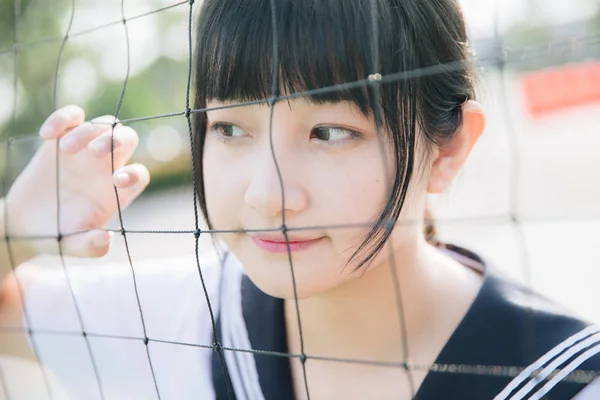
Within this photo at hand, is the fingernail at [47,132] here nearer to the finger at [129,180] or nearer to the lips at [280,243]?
the finger at [129,180]

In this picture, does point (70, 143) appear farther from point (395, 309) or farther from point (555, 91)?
point (555, 91)

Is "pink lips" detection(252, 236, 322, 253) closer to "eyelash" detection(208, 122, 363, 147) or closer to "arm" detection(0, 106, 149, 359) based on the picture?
"eyelash" detection(208, 122, 363, 147)

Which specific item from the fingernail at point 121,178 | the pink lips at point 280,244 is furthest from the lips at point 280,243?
the fingernail at point 121,178

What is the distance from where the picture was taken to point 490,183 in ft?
15.9

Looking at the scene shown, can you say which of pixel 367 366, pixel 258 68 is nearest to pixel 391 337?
pixel 367 366

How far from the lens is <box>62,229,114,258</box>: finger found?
0.88 meters

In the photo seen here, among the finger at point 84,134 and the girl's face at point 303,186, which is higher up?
the finger at point 84,134

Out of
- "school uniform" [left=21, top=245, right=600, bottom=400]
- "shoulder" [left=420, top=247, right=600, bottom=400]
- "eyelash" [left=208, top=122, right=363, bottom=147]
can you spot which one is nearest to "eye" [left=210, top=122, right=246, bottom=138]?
"eyelash" [left=208, top=122, right=363, bottom=147]

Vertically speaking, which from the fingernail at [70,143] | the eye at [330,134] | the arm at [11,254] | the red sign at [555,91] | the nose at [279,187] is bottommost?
the arm at [11,254]

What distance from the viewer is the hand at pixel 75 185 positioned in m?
0.87

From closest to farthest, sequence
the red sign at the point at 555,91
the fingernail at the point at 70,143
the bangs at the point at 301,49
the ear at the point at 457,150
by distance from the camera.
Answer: the bangs at the point at 301,49 < the ear at the point at 457,150 < the fingernail at the point at 70,143 < the red sign at the point at 555,91

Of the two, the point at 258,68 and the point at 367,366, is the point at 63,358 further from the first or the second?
the point at 258,68

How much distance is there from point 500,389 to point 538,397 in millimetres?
40

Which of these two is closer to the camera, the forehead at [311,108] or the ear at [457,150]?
the forehead at [311,108]
